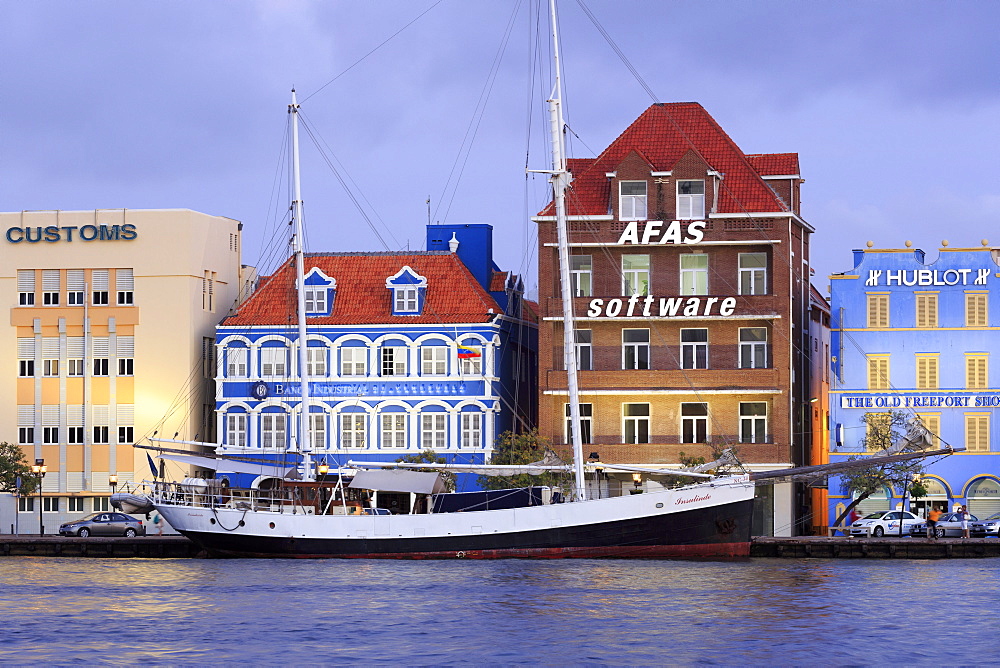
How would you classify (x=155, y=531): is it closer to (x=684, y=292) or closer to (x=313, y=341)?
(x=313, y=341)

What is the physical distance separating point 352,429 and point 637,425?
15.2 m

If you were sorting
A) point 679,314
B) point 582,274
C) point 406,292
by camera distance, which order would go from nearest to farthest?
point 679,314 < point 582,274 < point 406,292

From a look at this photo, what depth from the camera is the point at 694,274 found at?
3561 inches

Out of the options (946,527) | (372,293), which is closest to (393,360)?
(372,293)

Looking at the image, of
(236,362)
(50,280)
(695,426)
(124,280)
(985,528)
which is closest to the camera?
(985,528)


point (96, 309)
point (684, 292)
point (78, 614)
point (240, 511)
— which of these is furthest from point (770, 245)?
point (78, 614)

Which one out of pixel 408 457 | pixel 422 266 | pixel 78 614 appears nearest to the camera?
pixel 78 614

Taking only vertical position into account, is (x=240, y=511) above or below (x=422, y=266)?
below

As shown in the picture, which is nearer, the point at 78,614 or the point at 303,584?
the point at 78,614

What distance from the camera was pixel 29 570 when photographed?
7200 centimetres

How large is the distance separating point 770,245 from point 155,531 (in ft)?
115

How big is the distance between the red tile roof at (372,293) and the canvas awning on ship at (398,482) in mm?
14966

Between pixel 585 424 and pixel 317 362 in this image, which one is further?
pixel 317 362

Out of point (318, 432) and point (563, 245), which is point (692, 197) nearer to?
point (563, 245)
